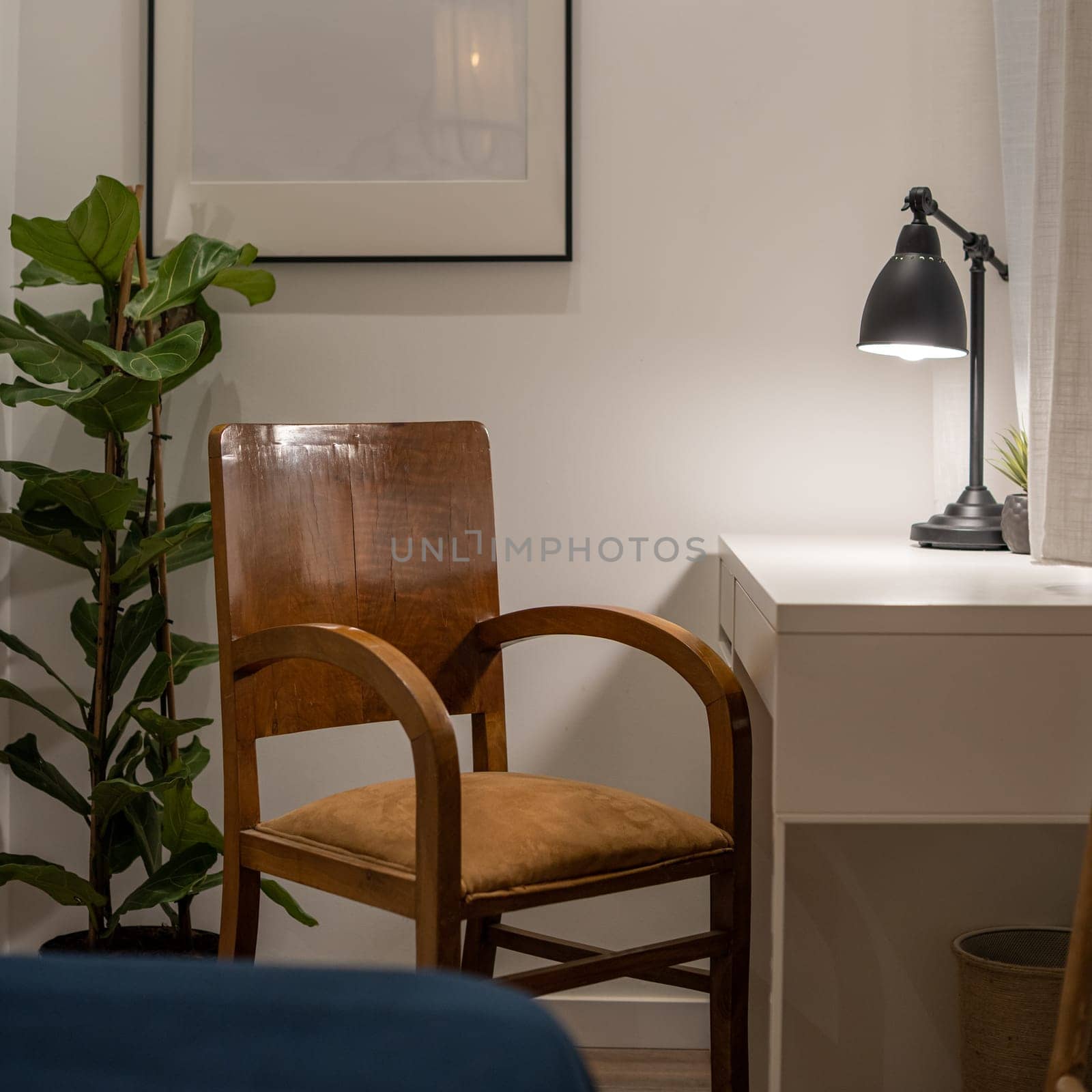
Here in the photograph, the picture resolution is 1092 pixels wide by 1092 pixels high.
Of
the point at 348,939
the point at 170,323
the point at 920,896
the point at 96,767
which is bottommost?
the point at 348,939

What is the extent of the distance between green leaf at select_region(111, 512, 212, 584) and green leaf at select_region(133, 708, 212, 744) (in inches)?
8.2

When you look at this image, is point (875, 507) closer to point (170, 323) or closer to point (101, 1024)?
point (170, 323)

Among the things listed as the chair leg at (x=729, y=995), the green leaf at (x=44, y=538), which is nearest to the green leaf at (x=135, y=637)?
the green leaf at (x=44, y=538)

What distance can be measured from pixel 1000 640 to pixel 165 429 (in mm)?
1486

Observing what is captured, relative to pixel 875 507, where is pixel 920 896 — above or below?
below

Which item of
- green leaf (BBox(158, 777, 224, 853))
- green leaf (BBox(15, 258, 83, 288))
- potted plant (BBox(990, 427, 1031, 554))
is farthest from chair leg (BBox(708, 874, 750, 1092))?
green leaf (BBox(15, 258, 83, 288))

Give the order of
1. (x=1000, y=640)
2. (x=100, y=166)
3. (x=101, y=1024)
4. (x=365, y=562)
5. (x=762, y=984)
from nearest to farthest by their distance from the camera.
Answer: (x=101, y=1024) < (x=1000, y=640) < (x=365, y=562) < (x=762, y=984) < (x=100, y=166)

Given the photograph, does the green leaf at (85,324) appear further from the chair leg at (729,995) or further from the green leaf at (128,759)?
the chair leg at (729,995)

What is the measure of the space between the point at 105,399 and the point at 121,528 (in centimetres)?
20

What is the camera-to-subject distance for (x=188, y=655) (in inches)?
70.9

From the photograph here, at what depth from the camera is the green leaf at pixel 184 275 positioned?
1.72 metres

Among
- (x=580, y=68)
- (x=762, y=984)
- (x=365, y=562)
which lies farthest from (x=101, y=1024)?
(x=580, y=68)

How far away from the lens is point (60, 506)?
5.74 ft

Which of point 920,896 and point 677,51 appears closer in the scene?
point 920,896
